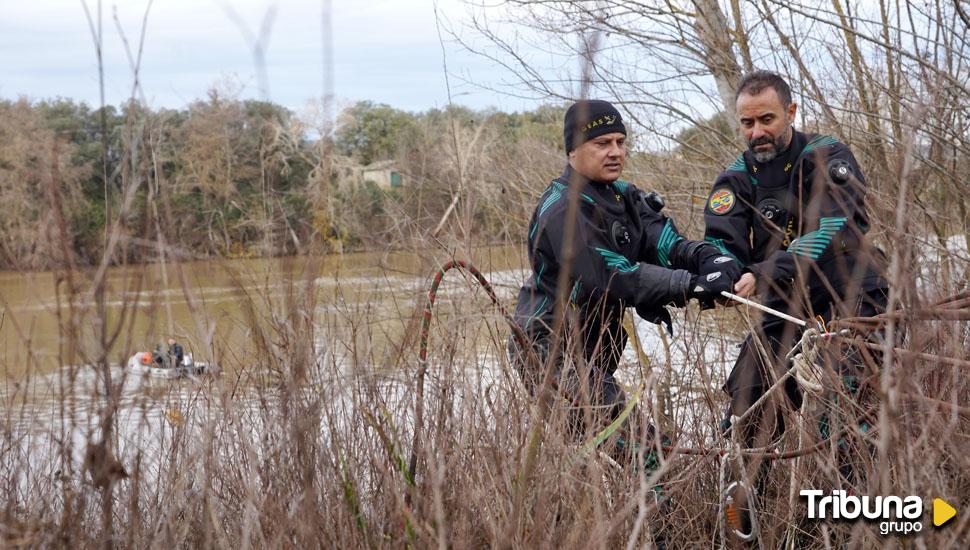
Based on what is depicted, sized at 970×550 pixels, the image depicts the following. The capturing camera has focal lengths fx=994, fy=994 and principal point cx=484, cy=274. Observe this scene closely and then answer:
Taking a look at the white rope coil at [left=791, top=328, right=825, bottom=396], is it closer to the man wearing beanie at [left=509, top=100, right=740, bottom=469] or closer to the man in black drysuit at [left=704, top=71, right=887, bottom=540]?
the man wearing beanie at [left=509, top=100, right=740, bottom=469]

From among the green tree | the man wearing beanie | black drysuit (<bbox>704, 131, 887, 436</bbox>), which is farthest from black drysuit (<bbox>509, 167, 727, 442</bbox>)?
the green tree

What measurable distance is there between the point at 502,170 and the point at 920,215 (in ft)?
16.4

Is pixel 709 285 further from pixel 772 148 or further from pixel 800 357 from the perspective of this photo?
pixel 772 148

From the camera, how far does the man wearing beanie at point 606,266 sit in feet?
12.4

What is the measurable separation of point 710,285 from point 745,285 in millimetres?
143

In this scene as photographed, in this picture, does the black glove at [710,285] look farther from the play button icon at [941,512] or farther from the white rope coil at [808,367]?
the play button icon at [941,512]

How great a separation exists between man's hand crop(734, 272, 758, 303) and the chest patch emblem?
502 mm

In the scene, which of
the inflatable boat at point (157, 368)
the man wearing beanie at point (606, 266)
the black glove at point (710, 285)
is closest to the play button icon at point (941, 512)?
the man wearing beanie at point (606, 266)

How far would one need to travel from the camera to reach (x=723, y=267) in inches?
151


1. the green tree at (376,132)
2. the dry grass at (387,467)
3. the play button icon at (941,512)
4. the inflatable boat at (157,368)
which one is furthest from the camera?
the green tree at (376,132)

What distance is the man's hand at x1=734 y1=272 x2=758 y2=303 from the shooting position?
3.79 meters

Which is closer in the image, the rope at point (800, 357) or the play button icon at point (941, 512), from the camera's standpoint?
the play button icon at point (941, 512)

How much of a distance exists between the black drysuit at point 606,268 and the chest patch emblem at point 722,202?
0.20 m

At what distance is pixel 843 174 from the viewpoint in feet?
12.7
